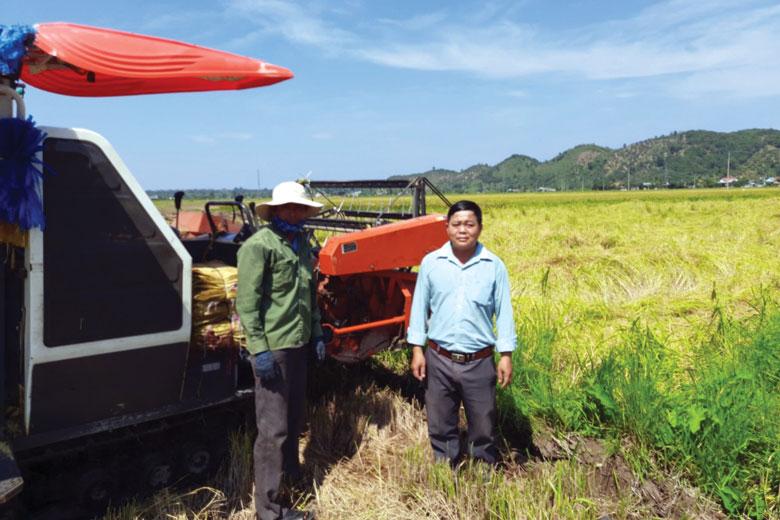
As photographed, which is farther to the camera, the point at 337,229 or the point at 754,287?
the point at 754,287

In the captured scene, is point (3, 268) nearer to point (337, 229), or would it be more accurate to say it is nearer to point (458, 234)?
point (458, 234)

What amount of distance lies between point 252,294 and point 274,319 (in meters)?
0.19

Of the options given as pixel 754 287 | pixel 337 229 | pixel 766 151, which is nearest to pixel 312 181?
pixel 337 229

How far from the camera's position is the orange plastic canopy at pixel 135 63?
2.43 meters

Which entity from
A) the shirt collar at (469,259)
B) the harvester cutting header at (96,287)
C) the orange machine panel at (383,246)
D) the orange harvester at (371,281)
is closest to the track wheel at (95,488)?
the harvester cutting header at (96,287)

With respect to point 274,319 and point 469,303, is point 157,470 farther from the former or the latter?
point 469,303

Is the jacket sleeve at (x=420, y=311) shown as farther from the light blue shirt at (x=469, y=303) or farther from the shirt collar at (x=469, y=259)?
the shirt collar at (x=469, y=259)

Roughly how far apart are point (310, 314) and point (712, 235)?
34.9ft

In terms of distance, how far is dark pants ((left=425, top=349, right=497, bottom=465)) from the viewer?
124 inches

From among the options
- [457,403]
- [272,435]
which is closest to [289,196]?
[272,435]

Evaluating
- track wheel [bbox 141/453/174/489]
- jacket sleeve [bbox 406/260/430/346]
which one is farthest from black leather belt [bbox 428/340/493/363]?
track wheel [bbox 141/453/174/489]

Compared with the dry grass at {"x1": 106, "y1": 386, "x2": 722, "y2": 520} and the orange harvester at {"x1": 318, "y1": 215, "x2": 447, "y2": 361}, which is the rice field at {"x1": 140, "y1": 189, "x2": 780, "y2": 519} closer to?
the dry grass at {"x1": 106, "y1": 386, "x2": 722, "y2": 520}

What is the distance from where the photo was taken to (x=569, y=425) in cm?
368

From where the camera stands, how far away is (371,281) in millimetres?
4398
